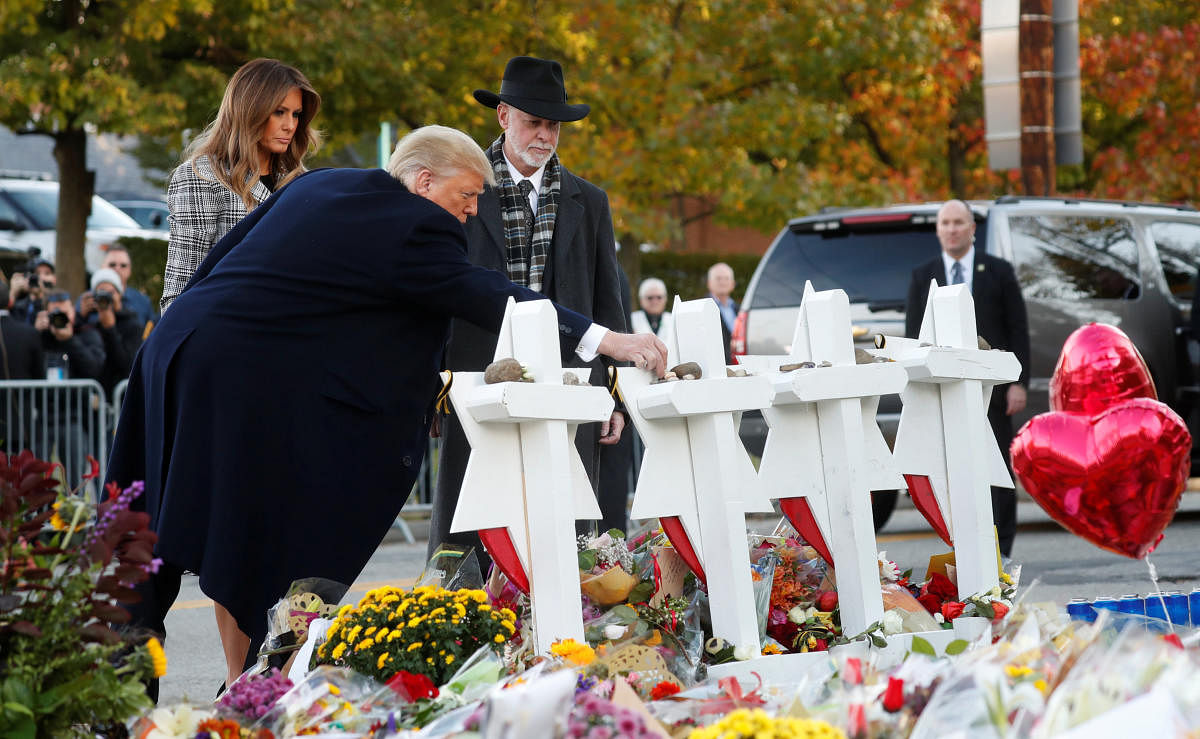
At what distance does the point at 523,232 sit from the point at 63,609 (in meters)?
2.62

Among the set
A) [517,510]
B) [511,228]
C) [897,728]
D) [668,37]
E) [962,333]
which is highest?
[668,37]

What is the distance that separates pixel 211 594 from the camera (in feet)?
13.0

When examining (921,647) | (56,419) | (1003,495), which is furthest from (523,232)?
(56,419)

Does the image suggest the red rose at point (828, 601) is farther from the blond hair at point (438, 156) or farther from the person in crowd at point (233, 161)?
the person in crowd at point (233, 161)

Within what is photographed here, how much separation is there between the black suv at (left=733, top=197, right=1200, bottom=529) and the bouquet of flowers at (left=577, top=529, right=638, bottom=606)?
184 inches

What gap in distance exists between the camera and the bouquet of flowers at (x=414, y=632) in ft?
11.0

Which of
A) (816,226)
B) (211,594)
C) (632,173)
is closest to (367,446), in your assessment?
(211,594)

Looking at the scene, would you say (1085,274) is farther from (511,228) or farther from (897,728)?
(897,728)

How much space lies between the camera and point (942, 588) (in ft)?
14.7

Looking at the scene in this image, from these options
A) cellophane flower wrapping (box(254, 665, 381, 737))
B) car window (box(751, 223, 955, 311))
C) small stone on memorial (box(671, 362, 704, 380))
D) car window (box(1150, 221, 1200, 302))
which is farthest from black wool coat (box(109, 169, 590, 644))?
car window (box(1150, 221, 1200, 302))

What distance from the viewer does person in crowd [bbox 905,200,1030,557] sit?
26.5ft

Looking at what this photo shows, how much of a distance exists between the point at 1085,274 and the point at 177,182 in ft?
21.5

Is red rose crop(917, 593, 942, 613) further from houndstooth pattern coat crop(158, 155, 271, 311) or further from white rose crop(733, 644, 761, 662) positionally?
houndstooth pattern coat crop(158, 155, 271, 311)

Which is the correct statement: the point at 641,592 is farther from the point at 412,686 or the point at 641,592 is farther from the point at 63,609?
the point at 63,609
